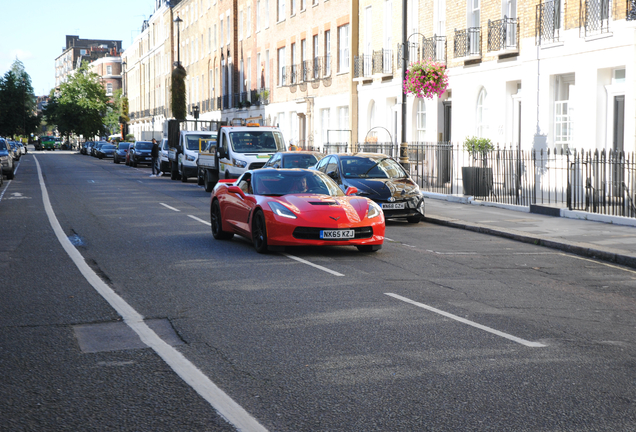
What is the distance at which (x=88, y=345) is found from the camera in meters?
6.38

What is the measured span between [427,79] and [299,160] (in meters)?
6.74

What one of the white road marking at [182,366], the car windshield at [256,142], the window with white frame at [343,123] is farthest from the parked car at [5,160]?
the white road marking at [182,366]

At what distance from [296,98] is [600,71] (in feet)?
83.6

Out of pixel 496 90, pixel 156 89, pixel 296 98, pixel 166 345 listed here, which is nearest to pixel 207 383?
pixel 166 345

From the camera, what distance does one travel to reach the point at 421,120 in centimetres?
3072

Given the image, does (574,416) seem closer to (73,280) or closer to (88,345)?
(88,345)

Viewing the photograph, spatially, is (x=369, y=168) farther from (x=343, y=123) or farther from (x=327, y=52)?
(x=327, y=52)

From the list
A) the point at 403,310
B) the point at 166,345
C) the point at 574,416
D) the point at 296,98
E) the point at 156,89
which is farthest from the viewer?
the point at 156,89

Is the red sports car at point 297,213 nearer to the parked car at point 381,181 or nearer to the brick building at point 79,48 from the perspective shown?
the parked car at point 381,181

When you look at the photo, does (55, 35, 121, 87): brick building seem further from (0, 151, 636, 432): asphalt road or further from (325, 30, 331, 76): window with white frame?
(0, 151, 636, 432): asphalt road

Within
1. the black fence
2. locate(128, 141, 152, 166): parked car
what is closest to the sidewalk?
the black fence

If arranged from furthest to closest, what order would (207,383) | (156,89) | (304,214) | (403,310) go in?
(156,89)
(304,214)
(403,310)
(207,383)

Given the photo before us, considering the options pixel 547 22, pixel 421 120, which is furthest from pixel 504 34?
pixel 421 120

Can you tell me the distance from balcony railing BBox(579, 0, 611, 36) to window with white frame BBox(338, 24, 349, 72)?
17271 mm
